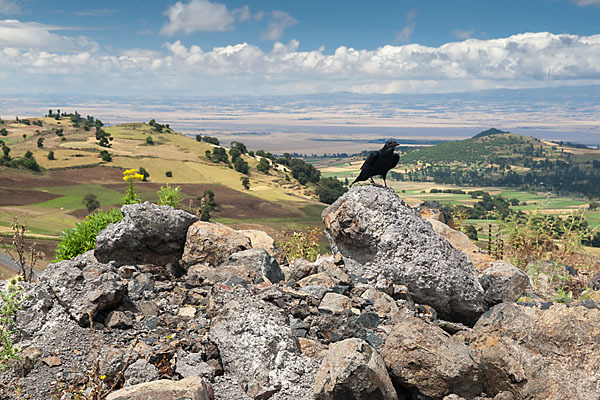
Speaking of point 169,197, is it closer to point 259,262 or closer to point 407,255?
point 259,262

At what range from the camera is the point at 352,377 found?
559cm

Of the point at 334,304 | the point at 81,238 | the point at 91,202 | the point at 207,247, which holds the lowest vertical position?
the point at 91,202

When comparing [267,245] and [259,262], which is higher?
[259,262]

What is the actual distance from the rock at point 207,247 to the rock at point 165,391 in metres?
4.15

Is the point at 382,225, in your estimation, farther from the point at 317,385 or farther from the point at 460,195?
the point at 460,195

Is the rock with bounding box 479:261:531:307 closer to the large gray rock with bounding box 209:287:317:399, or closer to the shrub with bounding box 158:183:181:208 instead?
the large gray rock with bounding box 209:287:317:399

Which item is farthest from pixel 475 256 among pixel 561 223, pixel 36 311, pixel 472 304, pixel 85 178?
pixel 85 178

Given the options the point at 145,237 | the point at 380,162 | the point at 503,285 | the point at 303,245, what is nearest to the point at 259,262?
the point at 145,237

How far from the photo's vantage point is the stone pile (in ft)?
19.7

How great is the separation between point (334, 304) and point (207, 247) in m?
3.29

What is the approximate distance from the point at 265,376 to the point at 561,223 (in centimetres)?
1203

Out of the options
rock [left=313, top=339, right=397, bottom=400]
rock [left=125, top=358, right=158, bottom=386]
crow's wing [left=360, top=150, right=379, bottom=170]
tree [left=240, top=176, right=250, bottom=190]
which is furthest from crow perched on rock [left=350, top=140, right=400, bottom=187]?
tree [left=240, top=176, right=250, bottom=190]

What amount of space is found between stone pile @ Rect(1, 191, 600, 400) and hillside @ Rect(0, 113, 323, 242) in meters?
63.7

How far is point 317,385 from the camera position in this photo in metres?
5.76
